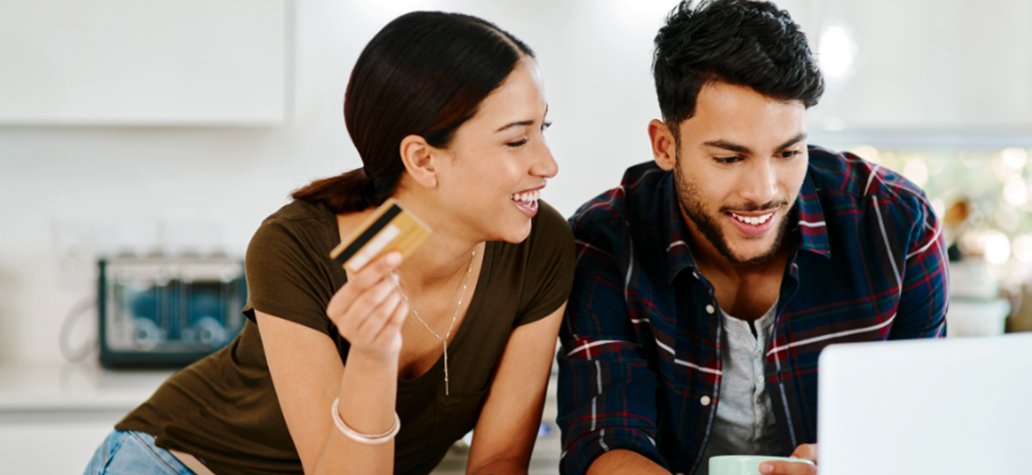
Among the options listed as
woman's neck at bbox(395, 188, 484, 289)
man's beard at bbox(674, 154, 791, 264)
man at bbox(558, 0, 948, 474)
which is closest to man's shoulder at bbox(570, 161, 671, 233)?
man at bbox(558, 0, 948, 474)

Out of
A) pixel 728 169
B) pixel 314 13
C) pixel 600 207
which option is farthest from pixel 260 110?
pixel 728 169

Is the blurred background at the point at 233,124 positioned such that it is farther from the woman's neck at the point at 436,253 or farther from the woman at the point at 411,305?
the woman's neck at the point at 436,253

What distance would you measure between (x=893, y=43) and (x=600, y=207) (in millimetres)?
1471

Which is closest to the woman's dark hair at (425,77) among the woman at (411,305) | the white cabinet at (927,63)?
the woman at (411,305)

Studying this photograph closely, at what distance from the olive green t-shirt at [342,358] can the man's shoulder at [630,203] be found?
70mm

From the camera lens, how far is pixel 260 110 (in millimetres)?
2229

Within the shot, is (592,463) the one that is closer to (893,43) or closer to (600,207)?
(600,207)

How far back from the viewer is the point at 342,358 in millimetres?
1271

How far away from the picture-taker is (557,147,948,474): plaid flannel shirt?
51.6 inches

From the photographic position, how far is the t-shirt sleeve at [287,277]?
45.8 inches

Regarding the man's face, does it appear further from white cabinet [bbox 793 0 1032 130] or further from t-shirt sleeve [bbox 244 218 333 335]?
white cabinet [bbox 793 0 1032 130]

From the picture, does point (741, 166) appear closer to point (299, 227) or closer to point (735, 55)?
point (735, 55)

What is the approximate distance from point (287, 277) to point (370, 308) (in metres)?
0.32

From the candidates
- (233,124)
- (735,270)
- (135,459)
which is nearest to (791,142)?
(735,270)
